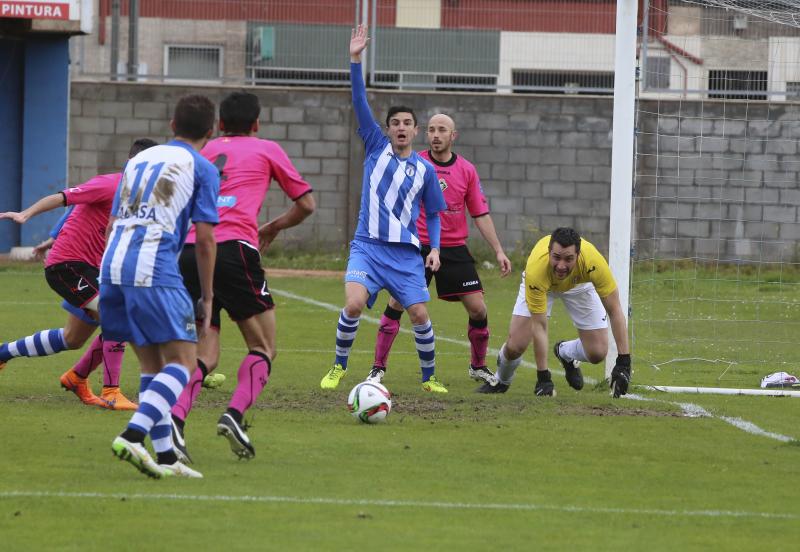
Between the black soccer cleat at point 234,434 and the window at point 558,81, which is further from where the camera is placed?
the window at point 558,81

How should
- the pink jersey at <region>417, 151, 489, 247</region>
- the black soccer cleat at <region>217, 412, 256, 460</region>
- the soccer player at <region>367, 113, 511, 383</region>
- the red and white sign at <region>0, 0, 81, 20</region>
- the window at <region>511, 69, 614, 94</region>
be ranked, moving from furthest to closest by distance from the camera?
the window at <region>511, 69, 614, 94</region>, the red and white sign at <region>0, 0, 81, 20</region>, the pink jersey at <region>417, 151, 489, 247</region>, the soccer player at <region>367, 113, 511, 383</region>, the black soccer cleat at <region>217, 412, 256, 460</region>

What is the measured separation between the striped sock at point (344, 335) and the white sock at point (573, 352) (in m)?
1.64

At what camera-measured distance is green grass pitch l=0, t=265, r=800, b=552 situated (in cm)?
534

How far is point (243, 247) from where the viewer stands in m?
7.11

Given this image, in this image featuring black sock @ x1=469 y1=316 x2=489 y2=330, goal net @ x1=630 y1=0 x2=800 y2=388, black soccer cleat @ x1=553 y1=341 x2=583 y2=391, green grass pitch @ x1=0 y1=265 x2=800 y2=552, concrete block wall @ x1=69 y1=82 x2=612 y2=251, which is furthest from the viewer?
concrete block wall @ x1=69 y1=82 x2=612 y2=251

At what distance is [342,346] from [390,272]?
2.30ft

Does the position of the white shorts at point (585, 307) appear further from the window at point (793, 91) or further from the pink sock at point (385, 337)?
the window at point (793, 91)

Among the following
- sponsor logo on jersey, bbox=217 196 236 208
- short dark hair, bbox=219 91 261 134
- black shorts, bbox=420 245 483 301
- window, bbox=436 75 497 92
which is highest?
window, bbox=436 75 497 92

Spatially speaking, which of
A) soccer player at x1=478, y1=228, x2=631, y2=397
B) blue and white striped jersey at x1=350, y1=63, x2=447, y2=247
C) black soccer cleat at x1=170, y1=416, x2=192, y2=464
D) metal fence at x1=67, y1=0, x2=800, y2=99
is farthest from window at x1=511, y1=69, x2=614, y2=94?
black soccer cleat at x1=170, y1=416, x2=192, y2=464

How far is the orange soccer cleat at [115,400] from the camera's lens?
8.65 m

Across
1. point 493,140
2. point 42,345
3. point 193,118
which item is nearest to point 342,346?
point 42,345

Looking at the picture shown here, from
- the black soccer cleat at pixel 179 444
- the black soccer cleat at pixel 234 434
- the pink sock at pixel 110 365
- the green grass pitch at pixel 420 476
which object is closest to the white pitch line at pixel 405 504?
the green grass pitch at pixel 420 476

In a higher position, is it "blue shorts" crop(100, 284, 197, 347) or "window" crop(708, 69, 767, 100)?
"window" crop(708, 69, 767, 100)

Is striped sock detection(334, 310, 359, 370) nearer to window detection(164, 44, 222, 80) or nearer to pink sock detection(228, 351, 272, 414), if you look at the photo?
pink sock detection(228, 351, 272, 414)
